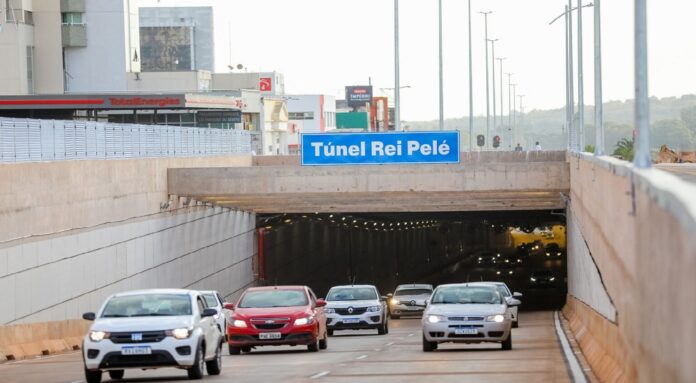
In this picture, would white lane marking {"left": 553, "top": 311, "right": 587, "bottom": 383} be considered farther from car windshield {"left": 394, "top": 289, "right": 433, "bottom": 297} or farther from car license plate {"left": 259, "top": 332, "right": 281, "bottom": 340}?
car windshield {"left": 394, "top": 289, "right": 433, "bottom": 297}

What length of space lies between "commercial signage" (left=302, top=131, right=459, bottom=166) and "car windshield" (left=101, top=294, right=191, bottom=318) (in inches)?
1391

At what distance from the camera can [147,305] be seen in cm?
2255

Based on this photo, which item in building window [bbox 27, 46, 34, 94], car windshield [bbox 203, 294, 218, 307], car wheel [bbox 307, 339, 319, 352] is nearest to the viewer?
car wheel [bbox 307, 339, 319, 352]

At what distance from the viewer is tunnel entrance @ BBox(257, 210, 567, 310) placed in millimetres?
78750

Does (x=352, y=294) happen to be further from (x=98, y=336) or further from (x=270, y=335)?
(x=98, y=336)

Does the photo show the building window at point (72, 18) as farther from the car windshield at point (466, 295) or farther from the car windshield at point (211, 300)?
the car windshield at point (466, 295)

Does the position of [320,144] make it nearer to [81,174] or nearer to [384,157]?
[384,157]

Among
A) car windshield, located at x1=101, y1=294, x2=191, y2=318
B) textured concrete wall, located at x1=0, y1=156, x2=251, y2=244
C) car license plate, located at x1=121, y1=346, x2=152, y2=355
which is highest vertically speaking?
textured concrete wall, located at x1=0, y1=156, x2=251, y2=244

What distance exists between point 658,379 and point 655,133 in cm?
1901

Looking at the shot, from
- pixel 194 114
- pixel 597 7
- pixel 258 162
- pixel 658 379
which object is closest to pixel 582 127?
pixel 597 7

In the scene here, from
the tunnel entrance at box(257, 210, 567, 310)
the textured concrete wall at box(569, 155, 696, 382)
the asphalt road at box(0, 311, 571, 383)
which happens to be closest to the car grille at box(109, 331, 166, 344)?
the asphalt road at box(0, 311, 571, 383)

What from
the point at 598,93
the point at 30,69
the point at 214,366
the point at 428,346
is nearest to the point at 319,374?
the point at 214,366

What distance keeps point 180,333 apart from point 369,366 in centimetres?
476

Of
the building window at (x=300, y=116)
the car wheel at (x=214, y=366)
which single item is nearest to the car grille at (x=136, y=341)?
the car wheel at (x=214, y=366)
